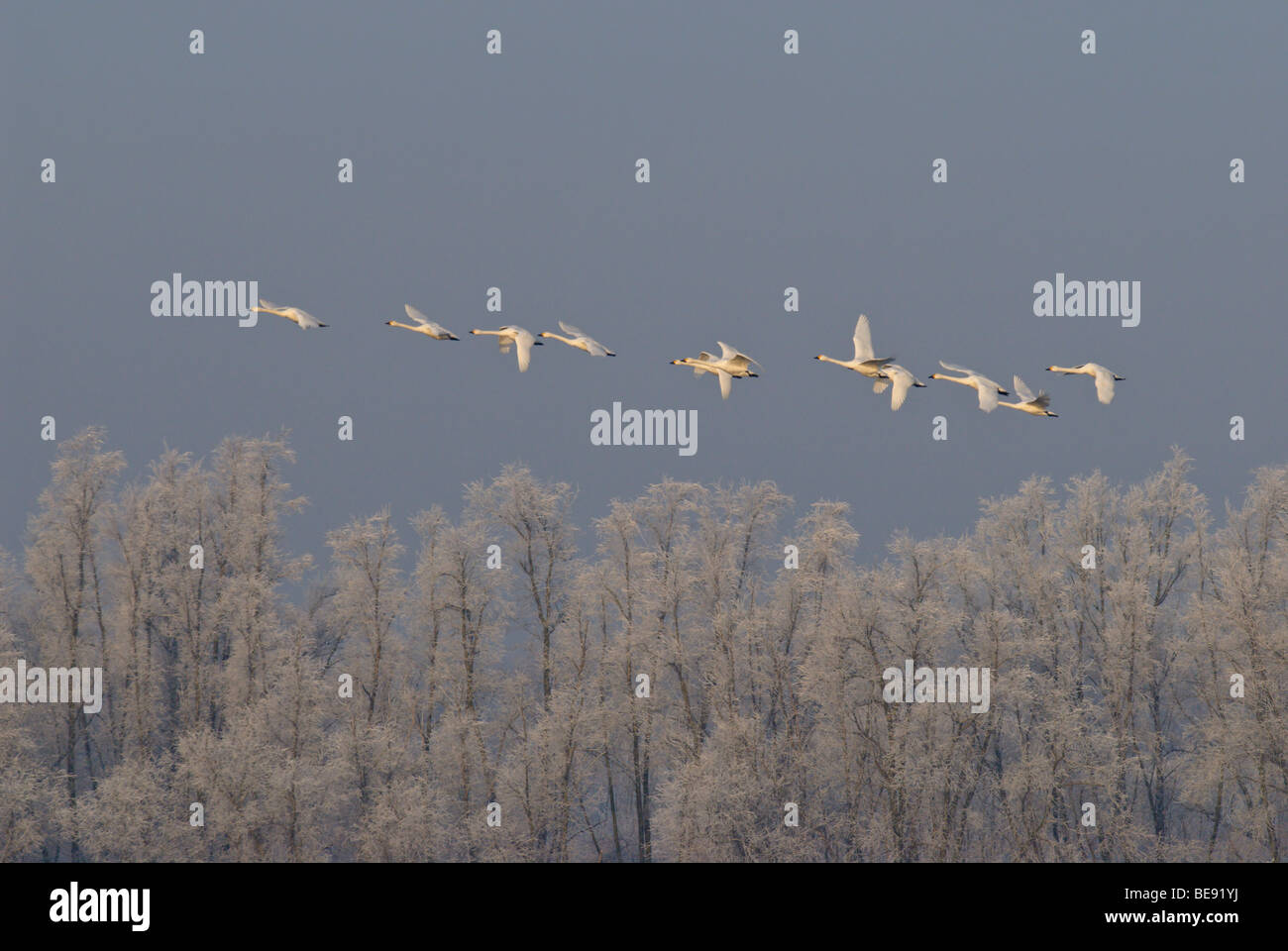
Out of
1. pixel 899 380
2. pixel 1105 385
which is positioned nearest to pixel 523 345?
pixel 899 380

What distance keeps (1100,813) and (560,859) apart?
51.1ft

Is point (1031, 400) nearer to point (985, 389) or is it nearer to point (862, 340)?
point (985, 389)

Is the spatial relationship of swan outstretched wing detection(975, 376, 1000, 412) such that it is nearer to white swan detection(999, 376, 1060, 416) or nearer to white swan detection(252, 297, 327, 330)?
white swan detection(999, 376, 1060, 416)

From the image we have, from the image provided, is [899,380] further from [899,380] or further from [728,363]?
[728,363]

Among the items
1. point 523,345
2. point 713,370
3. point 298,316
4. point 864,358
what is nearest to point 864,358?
point 864,358

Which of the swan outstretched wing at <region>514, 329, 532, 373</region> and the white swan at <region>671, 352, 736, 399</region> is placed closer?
the swan outstretched wing at <region>514, 329, 532, 373</region>

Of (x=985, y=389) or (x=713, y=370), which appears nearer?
(x=985, y=389)

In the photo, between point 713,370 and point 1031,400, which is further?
point 713,370

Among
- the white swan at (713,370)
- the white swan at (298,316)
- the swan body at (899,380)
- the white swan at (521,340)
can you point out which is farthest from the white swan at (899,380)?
the white swan at (298,316)

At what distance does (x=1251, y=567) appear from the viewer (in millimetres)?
49438

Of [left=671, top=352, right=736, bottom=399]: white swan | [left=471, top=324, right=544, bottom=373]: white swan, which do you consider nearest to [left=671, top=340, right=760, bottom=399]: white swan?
[left=671, top=352, right=736, bottom=399]: white swan

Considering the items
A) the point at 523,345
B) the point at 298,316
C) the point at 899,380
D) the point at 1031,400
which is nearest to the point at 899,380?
the point at 899,380

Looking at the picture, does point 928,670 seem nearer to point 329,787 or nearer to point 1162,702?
point 1162,702
